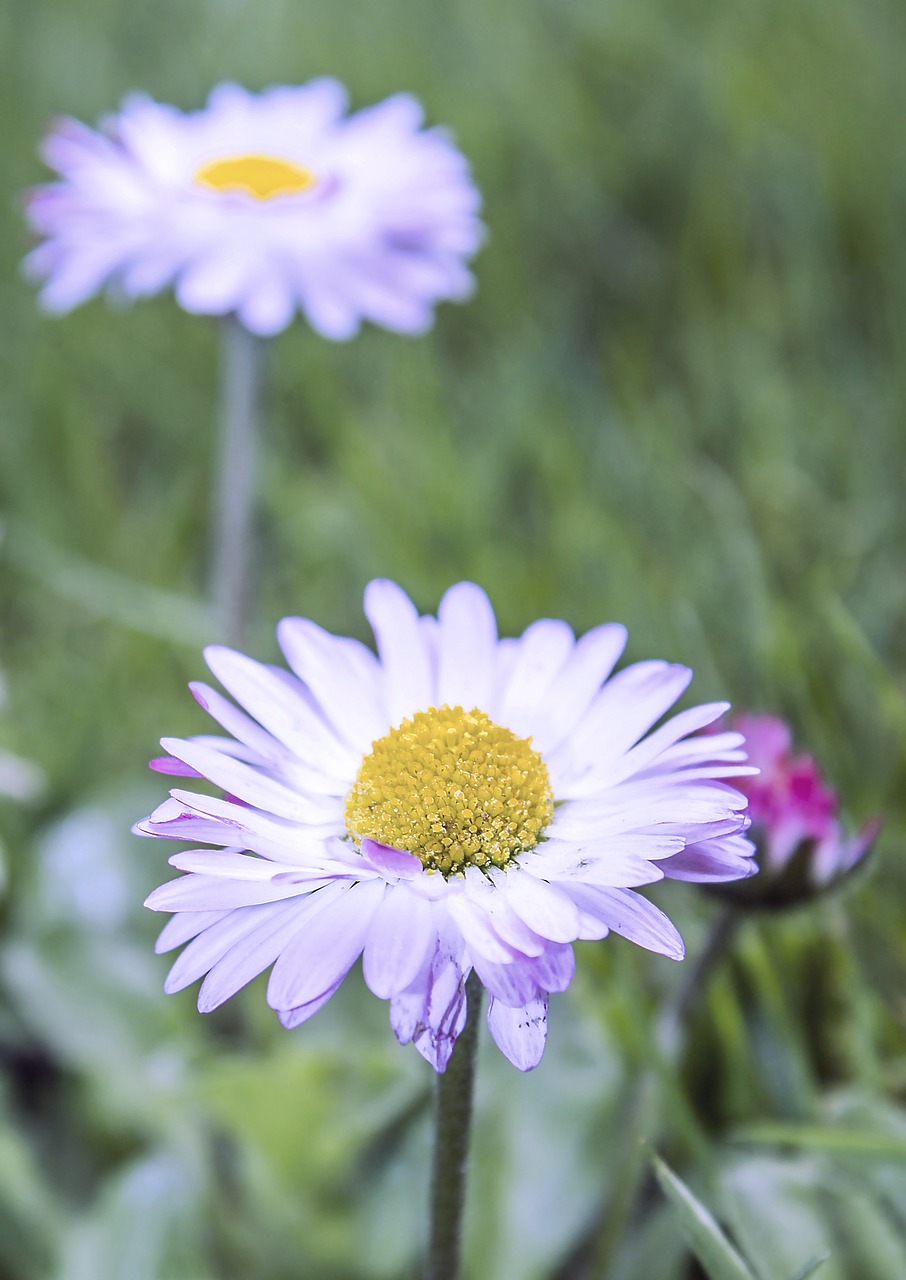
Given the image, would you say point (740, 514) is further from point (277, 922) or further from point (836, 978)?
point (277, 922)

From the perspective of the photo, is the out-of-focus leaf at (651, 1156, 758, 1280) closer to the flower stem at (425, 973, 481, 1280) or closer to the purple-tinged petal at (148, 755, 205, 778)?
the flower stem at (425, 973, 481, 1280)

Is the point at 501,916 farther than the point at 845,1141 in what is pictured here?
No

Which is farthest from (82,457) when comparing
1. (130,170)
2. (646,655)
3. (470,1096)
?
(470,1096)

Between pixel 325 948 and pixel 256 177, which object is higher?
pixel 256 177

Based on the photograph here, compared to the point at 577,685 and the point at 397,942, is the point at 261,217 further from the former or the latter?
the point at 397,942

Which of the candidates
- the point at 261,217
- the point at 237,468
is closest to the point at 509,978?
the point at 237,468

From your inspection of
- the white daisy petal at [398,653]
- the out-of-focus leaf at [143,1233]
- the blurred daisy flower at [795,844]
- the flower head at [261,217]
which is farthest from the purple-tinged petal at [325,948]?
the flower head at [261,217]

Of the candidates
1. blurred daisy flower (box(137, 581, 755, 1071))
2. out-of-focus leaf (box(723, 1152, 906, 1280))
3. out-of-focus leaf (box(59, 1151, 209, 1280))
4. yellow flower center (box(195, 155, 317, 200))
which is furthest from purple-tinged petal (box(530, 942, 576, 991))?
yellow flower center (box(195, 155, 317, 200))

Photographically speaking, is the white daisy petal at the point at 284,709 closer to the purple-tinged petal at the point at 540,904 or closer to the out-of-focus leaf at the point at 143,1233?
the purple-tinged petal at the point at 540,904
